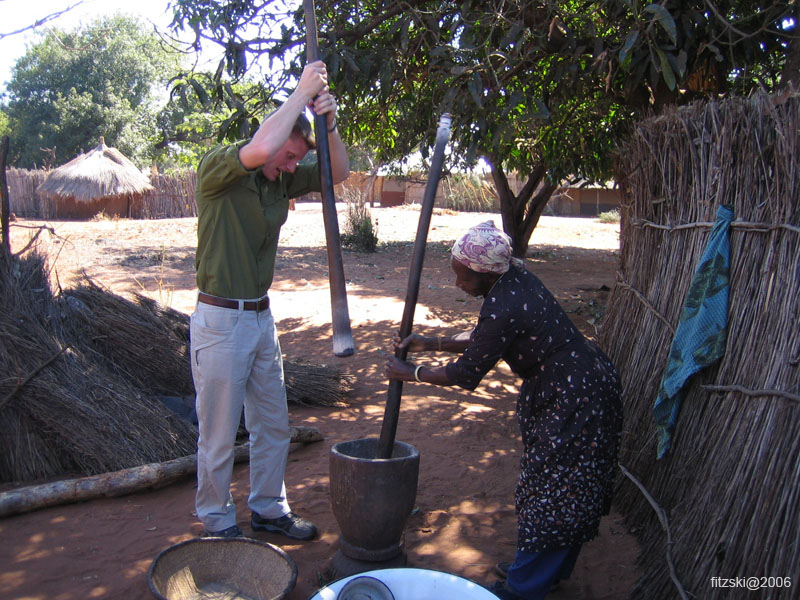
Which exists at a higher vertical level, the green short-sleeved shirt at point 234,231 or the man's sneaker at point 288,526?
the green short-sleeved shirt at point 234,231

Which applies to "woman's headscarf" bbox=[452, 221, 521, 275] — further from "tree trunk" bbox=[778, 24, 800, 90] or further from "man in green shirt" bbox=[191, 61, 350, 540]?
"tree trunk" bbox=[778, 24, 800, 90]

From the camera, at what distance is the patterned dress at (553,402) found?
2.37 metres

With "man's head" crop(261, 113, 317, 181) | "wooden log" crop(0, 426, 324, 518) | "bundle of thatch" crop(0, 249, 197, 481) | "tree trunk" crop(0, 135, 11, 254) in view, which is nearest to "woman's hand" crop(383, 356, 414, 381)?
"man's head" crop(261, 113, 317, 181)

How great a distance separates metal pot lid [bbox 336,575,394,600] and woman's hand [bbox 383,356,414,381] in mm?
823

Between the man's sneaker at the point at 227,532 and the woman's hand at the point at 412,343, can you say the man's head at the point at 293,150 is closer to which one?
the woman's hand at the point at 412,343

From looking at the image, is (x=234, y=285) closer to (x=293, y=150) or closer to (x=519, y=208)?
(x=293, y=150)

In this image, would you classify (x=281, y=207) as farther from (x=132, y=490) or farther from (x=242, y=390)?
(x=132, y=490)

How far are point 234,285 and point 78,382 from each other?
182cm

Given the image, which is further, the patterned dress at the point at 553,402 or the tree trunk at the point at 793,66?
the tree trunk at the point at 793,66

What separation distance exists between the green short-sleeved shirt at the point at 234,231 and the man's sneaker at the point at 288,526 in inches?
44.7

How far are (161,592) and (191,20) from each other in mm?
3823

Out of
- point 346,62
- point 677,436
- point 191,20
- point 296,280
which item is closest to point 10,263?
point 191,20

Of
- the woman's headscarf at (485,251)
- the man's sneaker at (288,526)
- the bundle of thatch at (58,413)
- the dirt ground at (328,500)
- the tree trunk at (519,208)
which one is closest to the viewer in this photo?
the woman's headscarf at (485,251)

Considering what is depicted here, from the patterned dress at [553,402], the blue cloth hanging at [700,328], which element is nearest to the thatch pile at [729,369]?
the blue cloth hanging at [700,328]
